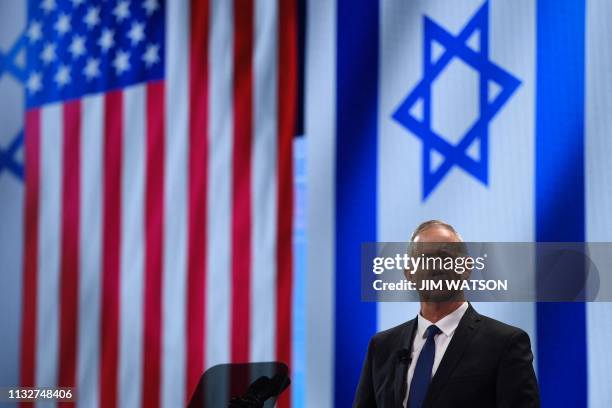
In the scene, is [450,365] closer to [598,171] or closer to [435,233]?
[435,233]

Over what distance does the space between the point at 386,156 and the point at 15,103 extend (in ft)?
4.46

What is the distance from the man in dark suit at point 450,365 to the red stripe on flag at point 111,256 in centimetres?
114

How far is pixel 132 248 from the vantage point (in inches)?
119

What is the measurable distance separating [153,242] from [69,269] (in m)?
0.32

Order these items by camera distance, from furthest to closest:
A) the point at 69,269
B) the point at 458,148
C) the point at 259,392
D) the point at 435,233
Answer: the point at 69,269
the point at 458,148
the point at 435,233
the point at 259,392

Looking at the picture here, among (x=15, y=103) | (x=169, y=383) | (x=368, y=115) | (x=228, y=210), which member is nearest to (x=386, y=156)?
(x=368, y=115)

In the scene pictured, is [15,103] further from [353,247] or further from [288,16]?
[353,247]

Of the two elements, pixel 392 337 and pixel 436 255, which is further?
pixel 436 255

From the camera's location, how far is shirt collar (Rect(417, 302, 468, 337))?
214 centimetres

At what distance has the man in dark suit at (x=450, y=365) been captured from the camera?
1956 millimetres

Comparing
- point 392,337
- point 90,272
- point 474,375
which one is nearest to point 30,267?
point 90,272

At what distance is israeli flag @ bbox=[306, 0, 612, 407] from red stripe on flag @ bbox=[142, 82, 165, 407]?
53cm
